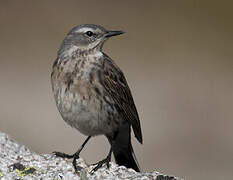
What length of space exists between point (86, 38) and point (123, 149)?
140cm

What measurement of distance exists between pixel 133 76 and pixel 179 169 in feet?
12.2

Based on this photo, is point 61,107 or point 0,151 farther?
point 61,107

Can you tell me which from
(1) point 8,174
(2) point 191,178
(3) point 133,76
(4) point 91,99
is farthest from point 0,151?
(3) point 133,76

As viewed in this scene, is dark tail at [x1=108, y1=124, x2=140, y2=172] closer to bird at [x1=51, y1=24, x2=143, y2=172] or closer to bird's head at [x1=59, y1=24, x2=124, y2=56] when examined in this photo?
bird at [x1=51, y1=24, x2=143, y2=172]

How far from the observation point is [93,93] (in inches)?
364

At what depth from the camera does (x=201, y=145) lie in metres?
14.6

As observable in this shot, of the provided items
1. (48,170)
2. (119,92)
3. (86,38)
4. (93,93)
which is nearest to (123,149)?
(119,92)

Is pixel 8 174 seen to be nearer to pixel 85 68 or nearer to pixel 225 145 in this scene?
pixel 85 68

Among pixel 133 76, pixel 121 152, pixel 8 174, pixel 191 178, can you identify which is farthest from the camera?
pixel 133 76

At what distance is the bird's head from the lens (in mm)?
9727

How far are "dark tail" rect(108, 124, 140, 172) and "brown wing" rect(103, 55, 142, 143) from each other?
0.43 feet

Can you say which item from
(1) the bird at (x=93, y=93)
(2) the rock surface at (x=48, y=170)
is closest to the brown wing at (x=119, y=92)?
(1) the bird at (x=93, y=93)

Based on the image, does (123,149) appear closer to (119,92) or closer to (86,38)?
(119,92)

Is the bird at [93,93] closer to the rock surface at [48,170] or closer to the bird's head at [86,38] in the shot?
the bird's head at [86,38]
